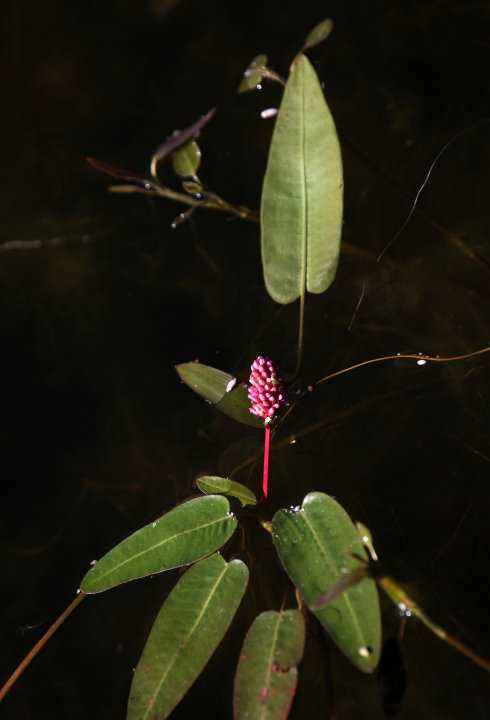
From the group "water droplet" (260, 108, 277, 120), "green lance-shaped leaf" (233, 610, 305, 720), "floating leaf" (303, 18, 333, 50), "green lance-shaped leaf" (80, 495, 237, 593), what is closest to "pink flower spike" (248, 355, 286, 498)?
"green lance-shaped leaf" (80, 495, 237, 593)

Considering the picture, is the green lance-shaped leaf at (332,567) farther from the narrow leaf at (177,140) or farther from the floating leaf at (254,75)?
the floating leaf at (254,75)

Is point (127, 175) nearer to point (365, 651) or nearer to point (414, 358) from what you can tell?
point (414, 358)

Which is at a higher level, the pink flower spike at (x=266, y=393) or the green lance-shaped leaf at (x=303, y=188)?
the green lance-shaped leaf at (x=303, y=188)

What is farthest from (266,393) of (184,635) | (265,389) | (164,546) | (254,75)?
(254,75)

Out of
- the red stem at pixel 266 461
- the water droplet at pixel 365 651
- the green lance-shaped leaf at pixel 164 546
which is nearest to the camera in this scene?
the water droplet at pixel 365 651

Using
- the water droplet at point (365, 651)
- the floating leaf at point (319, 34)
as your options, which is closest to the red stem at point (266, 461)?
the water droplet at point (365, 651)

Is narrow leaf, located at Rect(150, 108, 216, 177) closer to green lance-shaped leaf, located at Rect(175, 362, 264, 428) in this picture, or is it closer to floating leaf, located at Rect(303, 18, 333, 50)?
floating leaf, located at Rect(303, 18, 333, 50)
